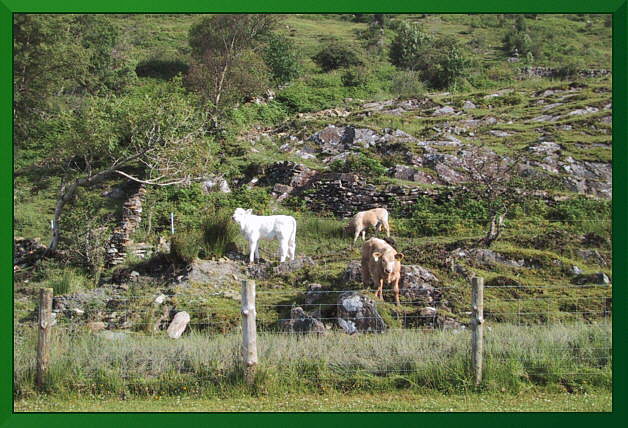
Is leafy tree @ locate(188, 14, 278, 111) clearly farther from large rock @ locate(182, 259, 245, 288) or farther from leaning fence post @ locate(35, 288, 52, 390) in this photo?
leaning fence post @ locate(35, 288, 52, 390)

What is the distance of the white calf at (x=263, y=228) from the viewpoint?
14867 mm

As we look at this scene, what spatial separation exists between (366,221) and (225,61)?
46.8 feet

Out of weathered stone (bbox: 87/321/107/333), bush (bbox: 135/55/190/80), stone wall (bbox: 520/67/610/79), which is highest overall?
bush (bbox: 135/55/190/80)

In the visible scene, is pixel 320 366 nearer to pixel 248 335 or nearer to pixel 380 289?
pixel 248 335

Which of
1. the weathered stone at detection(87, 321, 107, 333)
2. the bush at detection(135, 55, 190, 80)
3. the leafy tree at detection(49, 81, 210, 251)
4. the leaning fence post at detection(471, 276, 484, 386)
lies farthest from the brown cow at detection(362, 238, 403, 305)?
the bush at detection(135, 55, 190, 80)

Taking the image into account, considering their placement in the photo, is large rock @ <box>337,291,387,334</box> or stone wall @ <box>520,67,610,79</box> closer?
large rock @ <box>337,291,387,334</box>

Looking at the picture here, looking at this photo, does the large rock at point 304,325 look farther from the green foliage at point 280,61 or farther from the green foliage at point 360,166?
the green foliage at point 280,61

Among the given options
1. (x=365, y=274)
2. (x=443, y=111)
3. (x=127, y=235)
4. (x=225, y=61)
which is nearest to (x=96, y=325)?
(x=365, y=274)

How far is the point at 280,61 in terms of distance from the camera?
34.8 m

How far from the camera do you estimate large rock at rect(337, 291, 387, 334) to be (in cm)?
1068

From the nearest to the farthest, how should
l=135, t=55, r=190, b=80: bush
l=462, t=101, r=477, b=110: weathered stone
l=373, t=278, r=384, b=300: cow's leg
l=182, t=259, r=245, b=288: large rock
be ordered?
l=373, t=278, r=384, b=300: cow's leg → l=182, t=259, r=245, b=288: large rock → l=462, t=101, r=477, b=110: weathered stone → l=135, t=55, r=190, b=80: bush

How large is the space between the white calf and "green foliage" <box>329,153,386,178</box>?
261 inches

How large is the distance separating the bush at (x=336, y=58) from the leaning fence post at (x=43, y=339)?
3243cm

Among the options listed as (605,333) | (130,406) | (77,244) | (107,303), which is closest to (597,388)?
(605,333)
